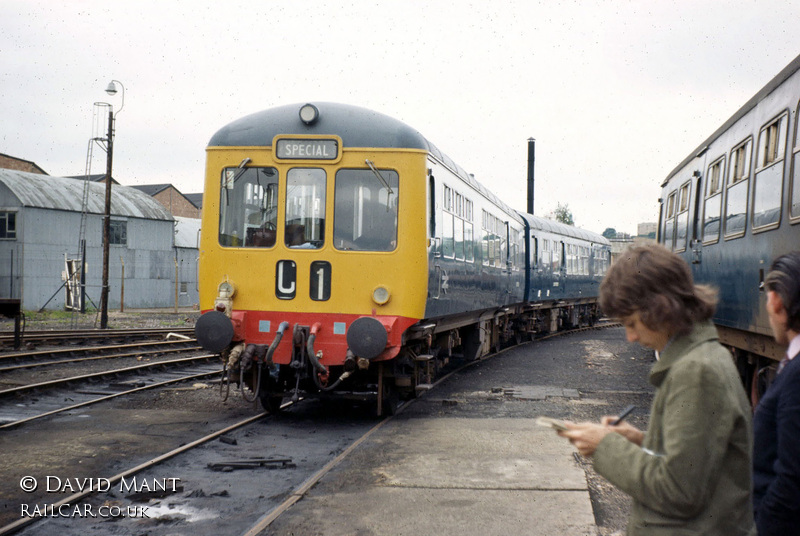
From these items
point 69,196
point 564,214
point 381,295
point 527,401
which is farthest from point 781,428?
point 564,214

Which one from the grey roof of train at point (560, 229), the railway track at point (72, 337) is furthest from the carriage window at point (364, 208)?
the grey roof of train at point (560, 229)

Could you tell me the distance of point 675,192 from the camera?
13.7 metres

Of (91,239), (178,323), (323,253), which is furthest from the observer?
(91,239)

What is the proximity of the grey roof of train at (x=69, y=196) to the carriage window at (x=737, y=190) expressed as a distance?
31322mm

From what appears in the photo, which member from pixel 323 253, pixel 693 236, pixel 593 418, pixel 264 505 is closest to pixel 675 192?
pixel 693 236

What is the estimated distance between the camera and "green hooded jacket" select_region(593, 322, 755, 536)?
2.01 meters

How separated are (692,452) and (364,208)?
695 cm

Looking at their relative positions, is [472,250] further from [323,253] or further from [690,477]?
[690,477]

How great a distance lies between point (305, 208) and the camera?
351 inches

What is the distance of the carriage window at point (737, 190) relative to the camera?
27.7 feet

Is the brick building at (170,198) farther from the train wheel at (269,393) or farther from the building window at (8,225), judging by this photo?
the train wheel at (269,393)

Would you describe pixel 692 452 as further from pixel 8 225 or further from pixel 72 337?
pixel 8 225

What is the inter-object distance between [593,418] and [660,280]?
7.40 m

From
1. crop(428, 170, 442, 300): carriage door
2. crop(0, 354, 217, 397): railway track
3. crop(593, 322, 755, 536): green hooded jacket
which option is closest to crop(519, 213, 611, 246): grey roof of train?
crop(0, 354, 217, 397): railway track
